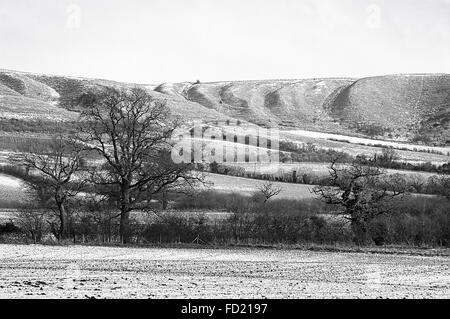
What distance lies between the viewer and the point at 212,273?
24.7 m

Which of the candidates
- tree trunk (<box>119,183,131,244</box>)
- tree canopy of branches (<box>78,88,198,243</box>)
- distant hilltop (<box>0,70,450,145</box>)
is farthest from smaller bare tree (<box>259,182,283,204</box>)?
distant hilltop (<box>0,70,450,145</box>)

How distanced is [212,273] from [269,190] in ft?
121

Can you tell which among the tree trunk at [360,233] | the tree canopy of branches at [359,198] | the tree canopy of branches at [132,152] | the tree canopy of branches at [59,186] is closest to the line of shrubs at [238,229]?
the tree trunk at [360,233]

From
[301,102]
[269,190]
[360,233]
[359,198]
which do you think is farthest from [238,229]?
[301,102]

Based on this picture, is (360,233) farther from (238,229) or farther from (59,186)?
(59,186)

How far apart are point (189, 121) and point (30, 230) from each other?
251 feet

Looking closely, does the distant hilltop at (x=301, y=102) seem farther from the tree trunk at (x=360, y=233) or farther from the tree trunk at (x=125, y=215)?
the tree trunk at (x=360, y=233)

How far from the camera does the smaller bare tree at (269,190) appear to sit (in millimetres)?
57625

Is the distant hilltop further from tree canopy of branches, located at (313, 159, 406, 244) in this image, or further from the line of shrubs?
the line of shrubs

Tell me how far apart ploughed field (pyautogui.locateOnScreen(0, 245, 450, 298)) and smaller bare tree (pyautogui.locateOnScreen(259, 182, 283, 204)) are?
22.0 m

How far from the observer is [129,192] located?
43.0m

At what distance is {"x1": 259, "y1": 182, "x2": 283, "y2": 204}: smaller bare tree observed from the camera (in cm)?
5762

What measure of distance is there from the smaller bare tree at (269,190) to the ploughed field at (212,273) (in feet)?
72.1
